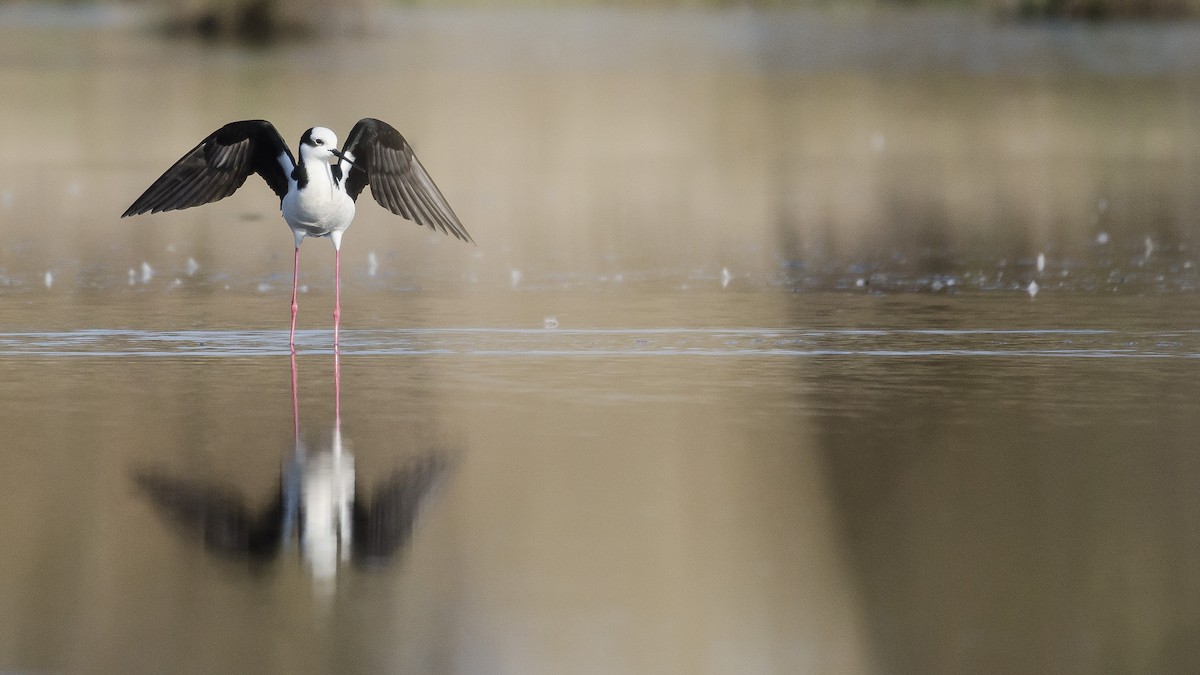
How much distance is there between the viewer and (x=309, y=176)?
10961mm

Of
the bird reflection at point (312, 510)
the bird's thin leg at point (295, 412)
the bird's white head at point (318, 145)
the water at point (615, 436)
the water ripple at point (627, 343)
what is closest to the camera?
the water at point (615, 436)

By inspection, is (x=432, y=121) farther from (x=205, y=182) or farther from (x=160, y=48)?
(x=205, y=182)

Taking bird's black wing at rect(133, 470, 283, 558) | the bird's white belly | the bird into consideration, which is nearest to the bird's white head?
the bird

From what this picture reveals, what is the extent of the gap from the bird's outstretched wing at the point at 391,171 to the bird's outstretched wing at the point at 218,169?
0.41 meters

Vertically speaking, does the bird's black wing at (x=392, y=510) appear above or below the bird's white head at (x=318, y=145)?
below

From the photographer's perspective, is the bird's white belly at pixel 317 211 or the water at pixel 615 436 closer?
the water at pixel 615 436

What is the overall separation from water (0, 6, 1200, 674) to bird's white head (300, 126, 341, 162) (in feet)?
3.17

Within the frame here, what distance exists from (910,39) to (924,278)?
34.7 meters

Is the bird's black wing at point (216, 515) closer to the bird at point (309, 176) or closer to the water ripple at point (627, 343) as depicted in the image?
the water ripple at point (627, 343)

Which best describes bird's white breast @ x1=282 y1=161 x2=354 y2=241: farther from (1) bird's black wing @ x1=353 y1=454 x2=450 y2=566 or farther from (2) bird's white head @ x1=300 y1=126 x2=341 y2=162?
(1) bird's black wing @ x1=353 y1=454 x2=450 y2=566

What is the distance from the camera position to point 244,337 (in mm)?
11094

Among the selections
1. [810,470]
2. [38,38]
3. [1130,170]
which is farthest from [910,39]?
[810,470]

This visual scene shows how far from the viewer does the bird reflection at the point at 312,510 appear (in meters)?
6.20

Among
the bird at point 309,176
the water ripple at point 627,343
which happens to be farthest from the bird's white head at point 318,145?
the water ripple at point 627,343
